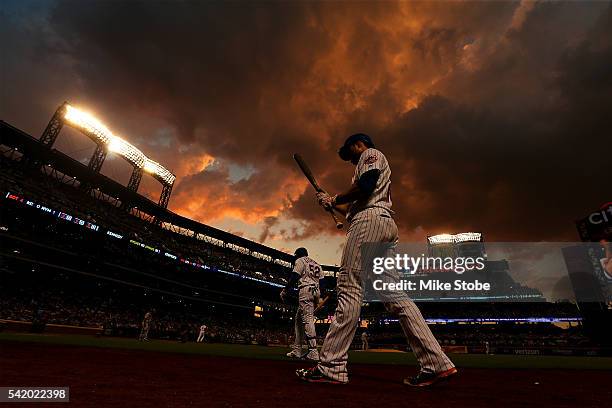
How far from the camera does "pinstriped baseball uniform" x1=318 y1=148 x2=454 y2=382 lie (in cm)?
316

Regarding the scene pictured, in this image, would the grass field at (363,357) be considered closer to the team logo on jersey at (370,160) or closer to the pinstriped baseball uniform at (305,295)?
the pinstriped baseball uniform at (305,295)

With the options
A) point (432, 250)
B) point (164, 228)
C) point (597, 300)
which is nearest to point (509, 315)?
point (432, 250)

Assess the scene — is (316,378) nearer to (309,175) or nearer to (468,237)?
(309,175)

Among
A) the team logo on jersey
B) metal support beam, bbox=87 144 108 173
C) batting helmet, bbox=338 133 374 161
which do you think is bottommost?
the team logo on jersey

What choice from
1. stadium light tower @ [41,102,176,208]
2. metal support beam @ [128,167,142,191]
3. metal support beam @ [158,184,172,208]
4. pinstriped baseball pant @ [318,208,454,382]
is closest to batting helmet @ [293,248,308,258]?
pinstriped baseball pant @ [318,208,454,382]

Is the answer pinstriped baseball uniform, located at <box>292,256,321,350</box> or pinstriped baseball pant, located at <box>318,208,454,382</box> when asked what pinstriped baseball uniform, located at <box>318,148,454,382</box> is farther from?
pinstriped baseball uniform, located at <box>292,256,321,350</box>

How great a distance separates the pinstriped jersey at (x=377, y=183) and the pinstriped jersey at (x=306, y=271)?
4207mm

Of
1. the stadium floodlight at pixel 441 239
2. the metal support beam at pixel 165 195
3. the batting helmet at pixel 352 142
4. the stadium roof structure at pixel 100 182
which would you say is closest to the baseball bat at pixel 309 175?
the batting helmet at pixel 352 142

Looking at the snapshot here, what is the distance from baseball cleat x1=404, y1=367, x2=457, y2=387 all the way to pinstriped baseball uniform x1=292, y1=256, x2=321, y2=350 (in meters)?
4.41

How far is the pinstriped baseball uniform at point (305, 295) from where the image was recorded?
7.59 meters

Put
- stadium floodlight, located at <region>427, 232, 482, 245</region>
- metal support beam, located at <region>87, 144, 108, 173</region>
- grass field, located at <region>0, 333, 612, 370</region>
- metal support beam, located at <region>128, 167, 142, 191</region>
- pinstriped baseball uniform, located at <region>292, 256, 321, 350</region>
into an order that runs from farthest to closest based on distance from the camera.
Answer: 1. stadium floodlight, located at <region>427, 232, 482, 245</region>
2. metal support beam, located at <region>128, 167, 142, 191</region>
3. metal support beam, located at <region>87, 144, 108, 173</region>
4. pinstriped baseball uniform, located at <region>292, 256, 321, 350</region>
5. grass field, located at <region>0, 333, 612, 370</region>

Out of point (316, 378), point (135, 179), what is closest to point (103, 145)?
point (135, 179)

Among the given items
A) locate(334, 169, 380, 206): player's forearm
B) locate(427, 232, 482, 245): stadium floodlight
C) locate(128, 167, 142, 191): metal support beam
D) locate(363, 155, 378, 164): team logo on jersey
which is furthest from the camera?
locate(427, 232, 482, 245): stadium floodlight

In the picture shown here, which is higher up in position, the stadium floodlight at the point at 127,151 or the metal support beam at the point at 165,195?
the stadium floodlight at the point at 127,151
